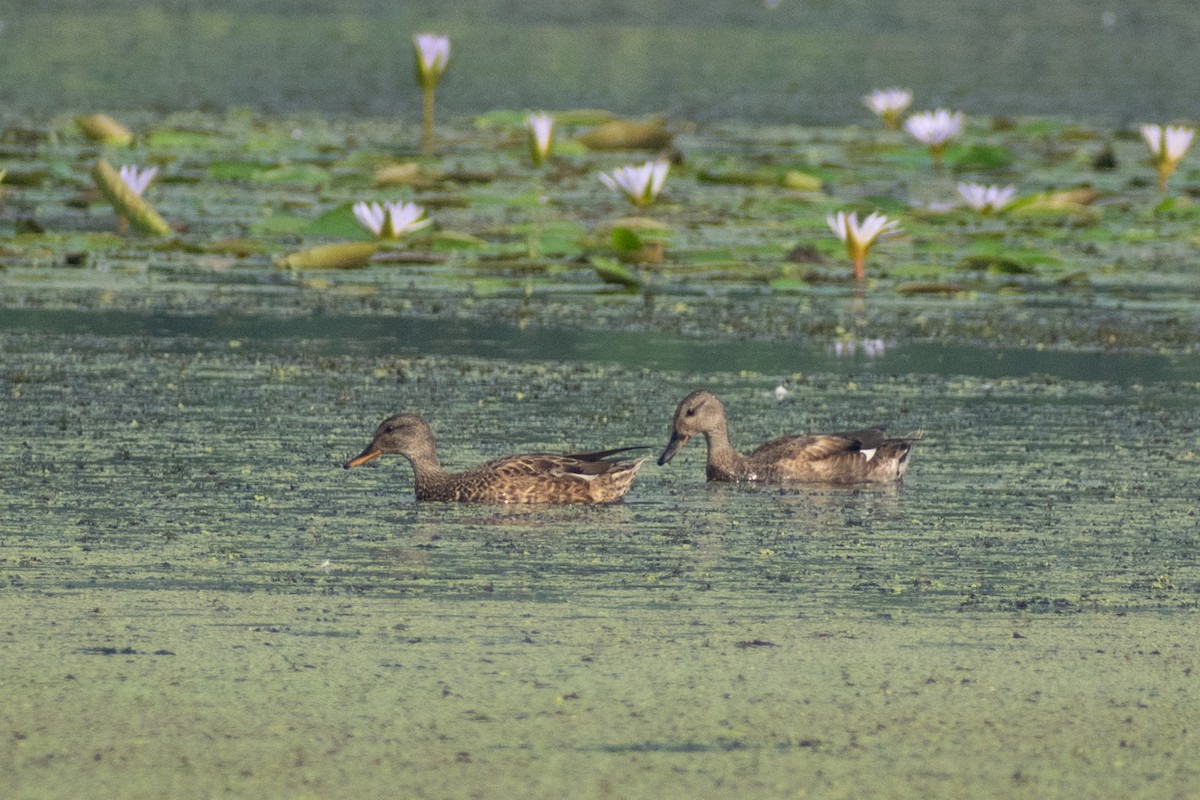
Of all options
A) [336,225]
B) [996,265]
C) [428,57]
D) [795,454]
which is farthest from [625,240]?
[795,454]

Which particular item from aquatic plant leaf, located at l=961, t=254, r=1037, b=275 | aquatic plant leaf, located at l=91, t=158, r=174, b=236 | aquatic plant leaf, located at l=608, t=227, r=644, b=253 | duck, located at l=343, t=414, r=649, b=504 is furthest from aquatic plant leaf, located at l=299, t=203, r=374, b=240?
duck, located at l=343, t=414, r=649, b=504

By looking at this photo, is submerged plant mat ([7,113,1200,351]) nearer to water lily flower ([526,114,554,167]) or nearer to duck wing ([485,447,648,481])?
water lily flower ([526,114,554,167])

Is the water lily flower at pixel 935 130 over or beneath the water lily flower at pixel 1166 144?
over

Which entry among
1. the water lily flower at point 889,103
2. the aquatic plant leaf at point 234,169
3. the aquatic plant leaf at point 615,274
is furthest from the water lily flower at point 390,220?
the water lily flower at point 889,103

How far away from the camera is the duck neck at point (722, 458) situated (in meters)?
7.27

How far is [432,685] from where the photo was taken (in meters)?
4.62

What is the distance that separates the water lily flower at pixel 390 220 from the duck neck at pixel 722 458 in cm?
500

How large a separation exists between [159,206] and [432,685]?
31.2 feet

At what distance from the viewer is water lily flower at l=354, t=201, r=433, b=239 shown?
12.0 meters

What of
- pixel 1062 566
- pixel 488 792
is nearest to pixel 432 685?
pixel 488 792

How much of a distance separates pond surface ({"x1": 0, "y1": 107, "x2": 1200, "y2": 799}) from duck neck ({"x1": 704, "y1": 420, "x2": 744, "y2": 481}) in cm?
12

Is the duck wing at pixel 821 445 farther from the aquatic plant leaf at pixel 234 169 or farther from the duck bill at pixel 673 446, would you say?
the aquatic plant leaf at pixel 234 169

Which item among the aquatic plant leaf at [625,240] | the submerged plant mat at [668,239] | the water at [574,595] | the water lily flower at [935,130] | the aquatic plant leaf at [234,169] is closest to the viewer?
the water at [574,595]

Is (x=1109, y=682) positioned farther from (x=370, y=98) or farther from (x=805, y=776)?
(x=370, y=98)
